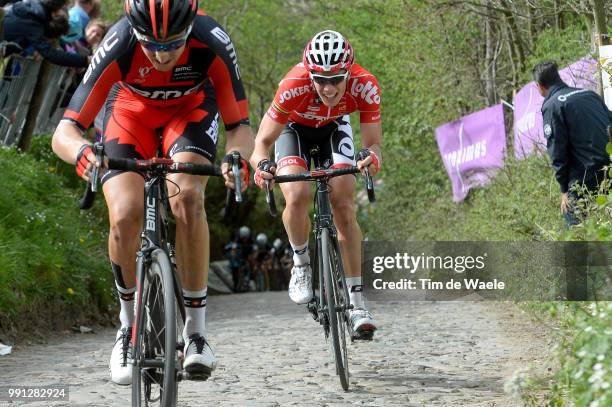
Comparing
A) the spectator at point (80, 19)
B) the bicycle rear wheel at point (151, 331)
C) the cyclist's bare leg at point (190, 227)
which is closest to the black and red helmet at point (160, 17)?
the cyclist's bare leg at point (190, 227)

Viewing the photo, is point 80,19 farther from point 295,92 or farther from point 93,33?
point 295,92

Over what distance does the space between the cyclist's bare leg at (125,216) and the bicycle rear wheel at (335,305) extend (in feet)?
5.53

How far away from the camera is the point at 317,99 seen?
25.8ft

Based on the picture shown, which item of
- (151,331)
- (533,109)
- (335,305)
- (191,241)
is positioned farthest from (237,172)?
(533,109)

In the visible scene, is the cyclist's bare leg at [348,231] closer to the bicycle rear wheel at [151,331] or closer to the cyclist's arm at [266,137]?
the cyclist's arm at [266,137]

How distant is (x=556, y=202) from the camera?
991 centimetres

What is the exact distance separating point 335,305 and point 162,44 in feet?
8.36

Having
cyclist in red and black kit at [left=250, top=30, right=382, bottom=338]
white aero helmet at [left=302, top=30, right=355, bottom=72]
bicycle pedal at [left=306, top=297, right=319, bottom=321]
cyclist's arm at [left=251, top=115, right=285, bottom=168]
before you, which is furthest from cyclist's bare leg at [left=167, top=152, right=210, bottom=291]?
cyclist's arm at [left=251, top=115, right=285, bottom=168]

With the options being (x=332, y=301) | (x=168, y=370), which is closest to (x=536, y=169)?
(x=332, y=301)

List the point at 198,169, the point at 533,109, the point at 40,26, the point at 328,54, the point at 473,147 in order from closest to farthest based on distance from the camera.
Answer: the point at 198,169 < the point at 328,54 < the point at 533,109 < the point at 40,26 < the point at 473,147

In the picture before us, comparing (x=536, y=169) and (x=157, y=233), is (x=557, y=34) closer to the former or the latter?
(x=536, y=169)

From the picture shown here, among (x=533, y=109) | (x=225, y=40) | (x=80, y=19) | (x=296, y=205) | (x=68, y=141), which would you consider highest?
(x=80, y=19)

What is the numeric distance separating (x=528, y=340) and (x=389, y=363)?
1.61 metres

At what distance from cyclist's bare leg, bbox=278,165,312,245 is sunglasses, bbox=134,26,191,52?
250cm
